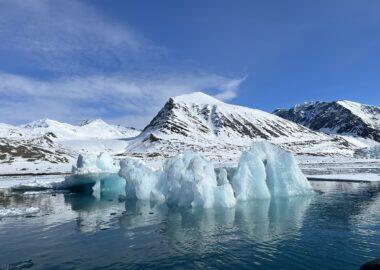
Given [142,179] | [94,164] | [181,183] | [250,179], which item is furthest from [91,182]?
[250,179]

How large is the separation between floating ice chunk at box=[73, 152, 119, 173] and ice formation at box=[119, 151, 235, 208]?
67.8ft

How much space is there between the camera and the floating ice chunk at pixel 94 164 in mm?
72812

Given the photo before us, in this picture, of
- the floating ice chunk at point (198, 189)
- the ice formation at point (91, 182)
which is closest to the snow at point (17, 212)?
the floating ice chunk at point (198, 189)

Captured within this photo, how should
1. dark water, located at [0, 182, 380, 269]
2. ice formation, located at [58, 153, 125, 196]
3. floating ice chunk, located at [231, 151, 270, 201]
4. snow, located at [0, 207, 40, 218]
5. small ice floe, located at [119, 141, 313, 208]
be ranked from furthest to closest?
ice formation, located at [58, 153, 125, 196], floating ice chunk, located at [231, 151, 270, 201], small ice floe, located at [119, 141, 313, 208], snow, located at [0, 207, 40, 218], dark water, located at [0, 182, 380, 269]

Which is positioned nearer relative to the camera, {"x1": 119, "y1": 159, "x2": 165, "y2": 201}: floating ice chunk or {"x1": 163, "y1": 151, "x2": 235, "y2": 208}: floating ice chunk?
{"x1": 163, "y1": 151, "x2": 235, "y2": 208}: floating ice chunk

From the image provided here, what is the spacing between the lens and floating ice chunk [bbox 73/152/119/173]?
72.8 metres

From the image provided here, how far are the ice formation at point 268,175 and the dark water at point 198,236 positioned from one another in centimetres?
277

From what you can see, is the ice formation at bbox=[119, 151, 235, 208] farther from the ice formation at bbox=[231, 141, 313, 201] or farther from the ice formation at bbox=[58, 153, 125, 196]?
the ice formation at bbox=[58, 153, 125, 196]

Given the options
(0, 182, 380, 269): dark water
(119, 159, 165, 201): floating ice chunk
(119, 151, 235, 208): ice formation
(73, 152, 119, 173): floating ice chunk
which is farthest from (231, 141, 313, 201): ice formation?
(73, 152, 119, 173): floating ice chunk

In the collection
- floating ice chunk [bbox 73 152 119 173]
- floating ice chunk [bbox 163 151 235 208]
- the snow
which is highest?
floating ice chunk [bbox 73 152 119 173]

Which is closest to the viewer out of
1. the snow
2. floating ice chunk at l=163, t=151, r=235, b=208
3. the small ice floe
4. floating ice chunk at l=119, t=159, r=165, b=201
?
the snow

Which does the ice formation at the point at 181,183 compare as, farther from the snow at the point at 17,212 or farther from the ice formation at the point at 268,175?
the snow at the point at 17,212

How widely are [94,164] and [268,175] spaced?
3644 centimetres

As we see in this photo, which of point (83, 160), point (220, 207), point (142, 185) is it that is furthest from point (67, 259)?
point (83, 160)
